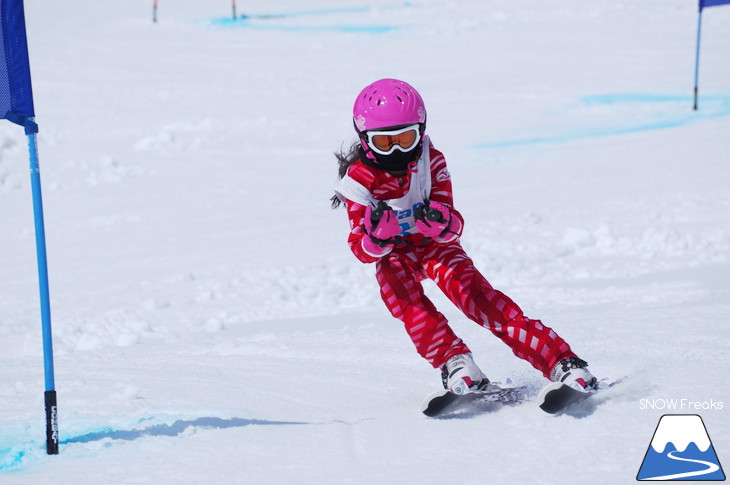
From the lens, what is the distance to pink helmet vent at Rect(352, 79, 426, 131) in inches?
149

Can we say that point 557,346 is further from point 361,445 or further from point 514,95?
point 514,95

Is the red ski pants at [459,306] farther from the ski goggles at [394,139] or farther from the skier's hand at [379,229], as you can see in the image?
the ski goggles at [394,139]

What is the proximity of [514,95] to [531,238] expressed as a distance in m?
6.65

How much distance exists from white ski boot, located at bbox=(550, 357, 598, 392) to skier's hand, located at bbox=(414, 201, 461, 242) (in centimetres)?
75

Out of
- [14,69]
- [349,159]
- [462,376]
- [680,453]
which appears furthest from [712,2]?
[14,69]

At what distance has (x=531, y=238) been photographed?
7680 mm

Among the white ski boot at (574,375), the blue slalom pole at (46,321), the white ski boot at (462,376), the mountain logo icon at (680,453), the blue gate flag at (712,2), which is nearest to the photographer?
the mountain logo icon at (680,453)

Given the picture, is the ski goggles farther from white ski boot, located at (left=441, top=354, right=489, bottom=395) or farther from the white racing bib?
white ski boot, located at (left=441, top=354, right=489, bottom=395)

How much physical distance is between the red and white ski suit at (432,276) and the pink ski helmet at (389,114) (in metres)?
0.09

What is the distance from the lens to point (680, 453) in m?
3.18

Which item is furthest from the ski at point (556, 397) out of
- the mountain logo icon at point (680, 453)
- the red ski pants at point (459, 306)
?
the mountain logo icon at point (680, 453)

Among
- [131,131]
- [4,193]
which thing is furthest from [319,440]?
[131,131]

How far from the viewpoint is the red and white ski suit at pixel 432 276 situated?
152 inches

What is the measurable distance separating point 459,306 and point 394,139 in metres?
0.84
